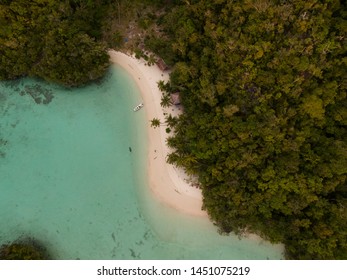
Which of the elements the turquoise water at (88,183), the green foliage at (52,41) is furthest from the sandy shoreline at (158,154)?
the green foliage at (52,41)

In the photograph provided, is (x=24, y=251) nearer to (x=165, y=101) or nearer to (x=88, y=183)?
(x=88, y=183)

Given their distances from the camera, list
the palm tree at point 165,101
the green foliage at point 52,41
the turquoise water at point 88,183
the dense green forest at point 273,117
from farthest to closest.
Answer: the palm tree at point 165,101, the turquoise water at point 88,183, the green foliage at point 52,41, the dense green forest at point 273,117

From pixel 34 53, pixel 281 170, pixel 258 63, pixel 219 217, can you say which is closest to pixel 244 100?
pixel 258 63

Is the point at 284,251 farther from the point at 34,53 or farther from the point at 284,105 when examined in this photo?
the point at 34,53

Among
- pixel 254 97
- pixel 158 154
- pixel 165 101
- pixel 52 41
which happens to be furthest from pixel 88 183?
pixel 254 97

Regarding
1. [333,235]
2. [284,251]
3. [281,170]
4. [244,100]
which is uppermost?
[244,100]

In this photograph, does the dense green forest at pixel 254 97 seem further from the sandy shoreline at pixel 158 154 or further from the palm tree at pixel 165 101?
the sandy shoreline at pixel 158 154

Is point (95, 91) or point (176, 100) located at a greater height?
point (176, 100)
